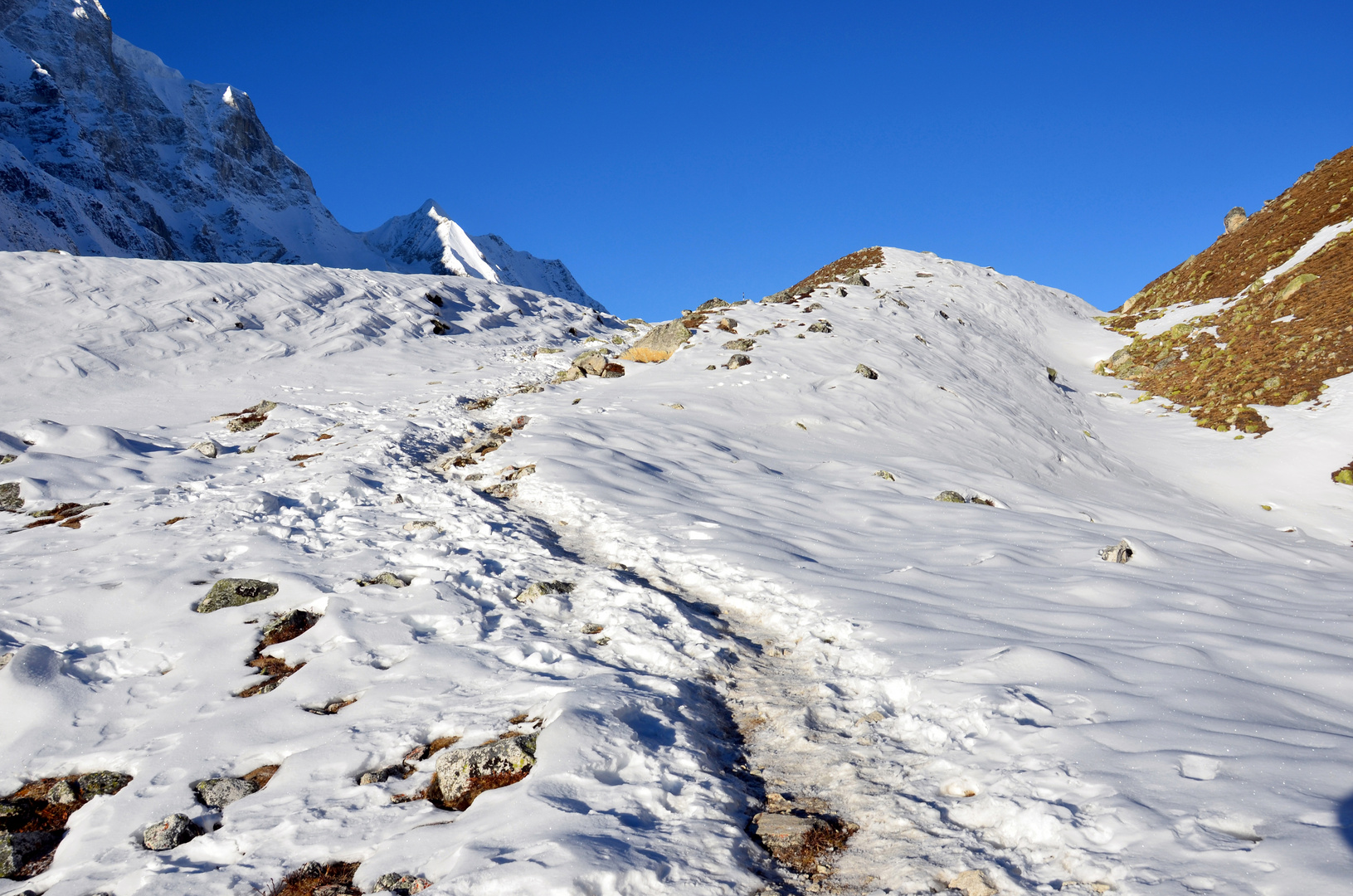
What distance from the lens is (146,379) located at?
54.7 feet

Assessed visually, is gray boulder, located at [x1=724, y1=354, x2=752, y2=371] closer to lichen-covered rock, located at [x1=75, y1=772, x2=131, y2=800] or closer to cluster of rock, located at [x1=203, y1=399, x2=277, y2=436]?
cluster of rock, located at [x1=203, y1=399, x2=277, y2=436]

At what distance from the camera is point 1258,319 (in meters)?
24.8

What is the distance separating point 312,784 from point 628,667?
2.58m

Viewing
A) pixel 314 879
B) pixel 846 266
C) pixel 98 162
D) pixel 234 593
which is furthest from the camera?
pixel 98 162

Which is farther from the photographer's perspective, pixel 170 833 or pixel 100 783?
pixel 100 783

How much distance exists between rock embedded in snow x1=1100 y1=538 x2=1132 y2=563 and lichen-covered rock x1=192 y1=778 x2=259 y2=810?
9.30 m

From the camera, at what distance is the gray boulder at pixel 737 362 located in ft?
63.9

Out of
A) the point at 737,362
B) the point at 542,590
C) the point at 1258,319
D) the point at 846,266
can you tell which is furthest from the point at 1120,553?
the point at 846,266

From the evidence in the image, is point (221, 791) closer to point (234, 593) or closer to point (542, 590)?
point (234, 593)

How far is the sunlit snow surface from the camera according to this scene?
385 cm

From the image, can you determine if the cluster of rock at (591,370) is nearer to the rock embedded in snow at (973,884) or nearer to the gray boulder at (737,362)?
the gray boulder at (737,362)

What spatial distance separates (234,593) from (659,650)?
15.1ft

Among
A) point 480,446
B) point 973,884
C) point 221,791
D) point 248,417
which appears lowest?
point 221,791

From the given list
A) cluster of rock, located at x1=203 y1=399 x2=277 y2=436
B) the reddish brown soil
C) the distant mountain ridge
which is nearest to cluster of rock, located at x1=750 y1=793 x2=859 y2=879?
cluster of rock, located at x1=203 y1=399 x2=277 y2=436
